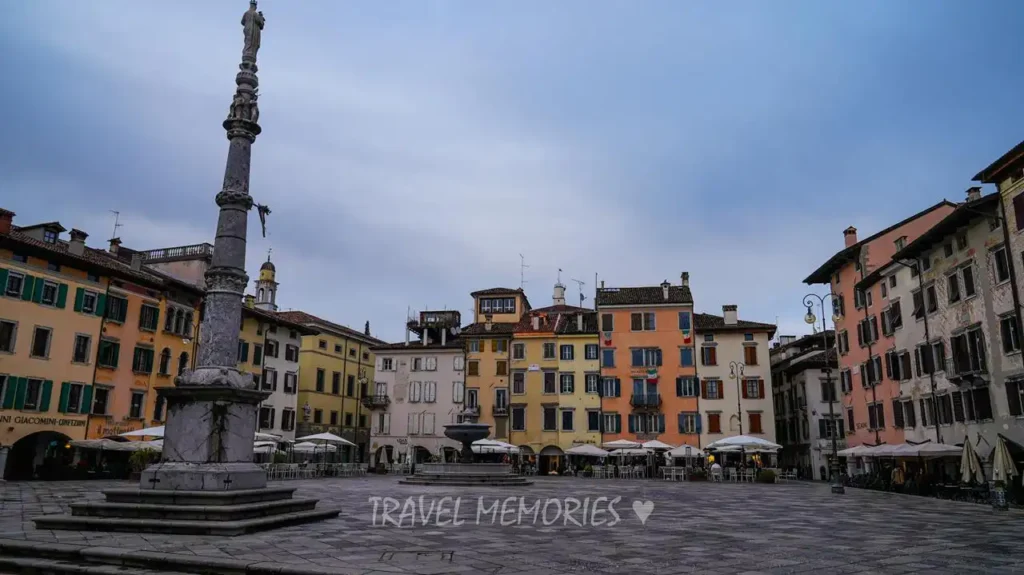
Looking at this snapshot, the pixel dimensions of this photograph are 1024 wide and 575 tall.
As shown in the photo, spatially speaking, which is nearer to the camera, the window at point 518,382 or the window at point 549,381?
the window at point 549,381

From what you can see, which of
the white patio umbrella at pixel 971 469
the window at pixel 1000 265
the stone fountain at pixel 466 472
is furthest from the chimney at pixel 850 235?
the stone fountain at pixel 466 472

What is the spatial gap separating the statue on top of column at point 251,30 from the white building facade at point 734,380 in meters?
41.4

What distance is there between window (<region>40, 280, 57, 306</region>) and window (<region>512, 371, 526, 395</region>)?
3093 centimetres

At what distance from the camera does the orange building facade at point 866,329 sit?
1467 inches

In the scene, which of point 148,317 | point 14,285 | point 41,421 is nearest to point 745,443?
point 148,317

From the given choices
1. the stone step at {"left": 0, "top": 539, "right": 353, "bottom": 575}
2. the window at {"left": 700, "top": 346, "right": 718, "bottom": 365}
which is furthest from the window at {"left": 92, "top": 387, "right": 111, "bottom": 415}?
the window at {"left": 700, "top": 346, "right": 718, "bottom": 365}

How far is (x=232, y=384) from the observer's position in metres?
13.1

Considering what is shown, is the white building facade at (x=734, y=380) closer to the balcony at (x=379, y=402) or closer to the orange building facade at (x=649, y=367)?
the orange building facade at (x=649, y=367)

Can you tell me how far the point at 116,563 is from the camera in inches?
357

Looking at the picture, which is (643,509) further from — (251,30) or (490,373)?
(490,373)

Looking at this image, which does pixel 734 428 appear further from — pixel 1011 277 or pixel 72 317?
pixel 72 317

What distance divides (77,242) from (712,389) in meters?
40.3

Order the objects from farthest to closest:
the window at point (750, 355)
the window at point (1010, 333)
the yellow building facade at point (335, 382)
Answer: the yellow building facade at point (335, 382) < the window at point (750, 355) < the window at point (1010, 333)

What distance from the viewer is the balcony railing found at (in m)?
50.8
